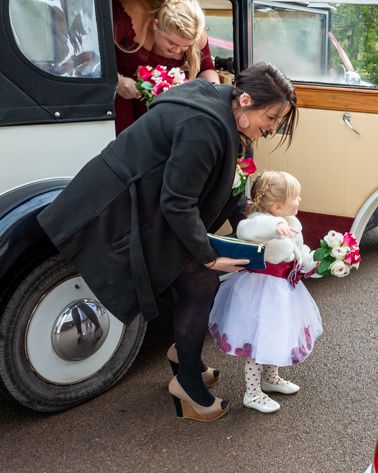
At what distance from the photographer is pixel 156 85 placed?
10.4 feet

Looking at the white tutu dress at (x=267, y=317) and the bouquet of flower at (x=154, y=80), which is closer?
A: the white tutu dress at (x=267, y=317)

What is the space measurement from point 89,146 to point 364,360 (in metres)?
1.78

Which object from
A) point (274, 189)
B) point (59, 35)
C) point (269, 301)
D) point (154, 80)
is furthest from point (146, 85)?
point (269, 301)

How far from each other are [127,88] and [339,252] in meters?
1.25

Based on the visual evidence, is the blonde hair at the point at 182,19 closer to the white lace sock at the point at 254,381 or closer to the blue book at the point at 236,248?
the blue book at the point at 236,248

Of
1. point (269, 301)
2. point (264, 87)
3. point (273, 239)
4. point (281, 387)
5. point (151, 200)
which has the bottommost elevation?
point (281, 387)

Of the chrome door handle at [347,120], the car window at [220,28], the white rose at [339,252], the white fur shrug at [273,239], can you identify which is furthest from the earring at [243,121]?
the car window at [220,28]

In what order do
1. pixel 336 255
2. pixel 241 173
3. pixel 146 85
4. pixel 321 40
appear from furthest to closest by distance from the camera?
pixel 321 40 < pixel 146 85 < pixel 241 173 < pixel 336 255

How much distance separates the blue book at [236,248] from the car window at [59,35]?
92 cm

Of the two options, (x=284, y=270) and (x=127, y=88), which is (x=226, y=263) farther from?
(x=127, y=88)

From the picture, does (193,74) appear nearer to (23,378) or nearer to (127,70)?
(127,70)

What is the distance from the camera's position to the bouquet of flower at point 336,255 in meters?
2.93

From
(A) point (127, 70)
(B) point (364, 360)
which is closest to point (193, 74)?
(A) point (127, 70)

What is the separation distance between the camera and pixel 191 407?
2.93m
